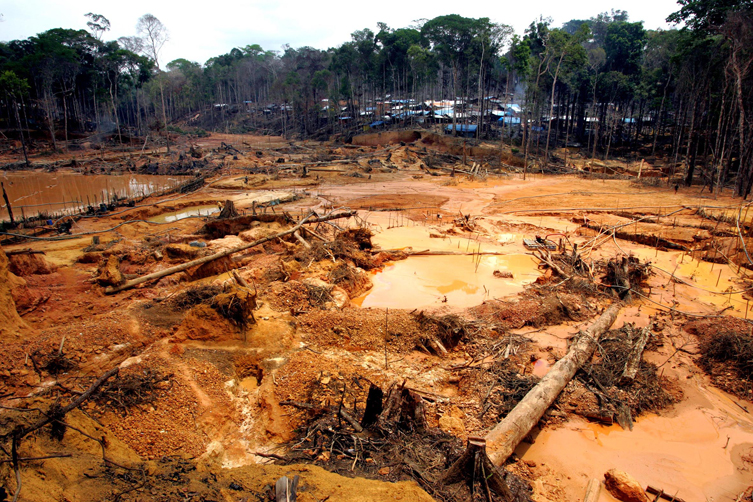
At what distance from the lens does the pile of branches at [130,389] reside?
4164 mm

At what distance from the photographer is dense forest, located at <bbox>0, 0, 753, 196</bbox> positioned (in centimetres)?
→ 2266

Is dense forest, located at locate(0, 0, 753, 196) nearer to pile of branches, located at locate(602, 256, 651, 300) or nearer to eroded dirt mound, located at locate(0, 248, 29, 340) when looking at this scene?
pile of branches, located at locate(602, 256, 651, 300)

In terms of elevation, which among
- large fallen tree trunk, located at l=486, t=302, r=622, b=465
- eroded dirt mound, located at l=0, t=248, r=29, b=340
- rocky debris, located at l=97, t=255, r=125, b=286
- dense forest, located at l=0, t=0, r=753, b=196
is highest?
dense forest, located at l=0, t=0, r=753, b=196

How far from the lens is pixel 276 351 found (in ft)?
18.7

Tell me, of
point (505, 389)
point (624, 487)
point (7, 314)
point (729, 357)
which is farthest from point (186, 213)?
point (729, 357)

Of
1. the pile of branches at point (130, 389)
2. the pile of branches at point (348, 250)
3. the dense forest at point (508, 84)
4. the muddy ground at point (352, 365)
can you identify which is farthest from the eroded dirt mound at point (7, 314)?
the dense forest at point (508, 84)

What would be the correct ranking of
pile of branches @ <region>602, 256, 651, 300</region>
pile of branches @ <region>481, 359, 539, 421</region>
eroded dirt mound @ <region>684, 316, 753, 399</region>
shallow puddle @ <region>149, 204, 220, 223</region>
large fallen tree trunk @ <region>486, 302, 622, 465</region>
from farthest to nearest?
shallow puddle @ <region>149, 204, 220, 223</region> < pile of branches @ <region>602, 256, 651, 300</region> < eroded dirt mound @ <region>684, 316, 753, 399</region> < pile of branches @ <region>481, 359, 539, 421</region> < large fallen tree trunk @ <region>486, 302, 622, 465</region>

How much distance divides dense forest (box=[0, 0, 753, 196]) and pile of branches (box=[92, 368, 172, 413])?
2505 cm

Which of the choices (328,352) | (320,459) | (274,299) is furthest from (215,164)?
(320,459)

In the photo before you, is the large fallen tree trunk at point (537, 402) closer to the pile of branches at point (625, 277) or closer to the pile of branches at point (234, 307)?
the pile of branches at point (625, 277)

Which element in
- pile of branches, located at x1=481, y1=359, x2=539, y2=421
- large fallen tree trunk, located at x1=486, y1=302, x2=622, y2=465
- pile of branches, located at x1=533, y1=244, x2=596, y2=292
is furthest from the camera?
pile of branches, located at x1=533, y1=244, x2=596, y2=292

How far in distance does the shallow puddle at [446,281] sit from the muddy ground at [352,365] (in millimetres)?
67

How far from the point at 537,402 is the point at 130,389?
4.62 m

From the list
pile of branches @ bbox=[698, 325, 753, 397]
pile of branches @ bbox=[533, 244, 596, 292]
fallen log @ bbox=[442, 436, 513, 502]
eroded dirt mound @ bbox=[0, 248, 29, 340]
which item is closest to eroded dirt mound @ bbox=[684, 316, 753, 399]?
pile of branches @ bbox=[698, 325, 753, 397]
